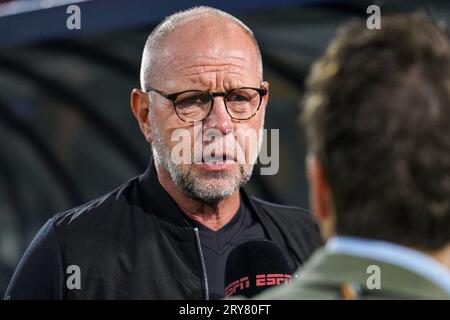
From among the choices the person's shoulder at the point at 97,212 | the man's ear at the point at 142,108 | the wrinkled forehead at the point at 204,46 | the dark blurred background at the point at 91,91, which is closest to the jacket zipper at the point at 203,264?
the person's shoulder at the point at 97,212

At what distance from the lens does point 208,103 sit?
2459 mm

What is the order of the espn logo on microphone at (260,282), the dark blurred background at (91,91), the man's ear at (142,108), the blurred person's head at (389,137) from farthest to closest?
the dark blurred background at (91,91) → the man's ear at (142,108) → the espn logo on microphone at (260,282) → the blurred person's head at (389,137)

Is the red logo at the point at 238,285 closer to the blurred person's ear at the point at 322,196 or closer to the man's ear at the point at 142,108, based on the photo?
the man's ear at the point at 142,108

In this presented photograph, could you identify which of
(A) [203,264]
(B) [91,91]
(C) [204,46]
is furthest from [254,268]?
(B) [91,91]

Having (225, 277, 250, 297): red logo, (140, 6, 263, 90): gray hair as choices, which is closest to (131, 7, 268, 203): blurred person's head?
(140, 6, 263, 90): gray hair

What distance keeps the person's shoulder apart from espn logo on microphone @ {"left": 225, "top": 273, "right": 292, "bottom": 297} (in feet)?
1.31

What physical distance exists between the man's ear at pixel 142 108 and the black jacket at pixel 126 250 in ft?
0.48

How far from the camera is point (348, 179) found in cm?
123

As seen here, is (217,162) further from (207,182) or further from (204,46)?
(204,46)

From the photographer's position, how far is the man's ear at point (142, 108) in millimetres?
2625

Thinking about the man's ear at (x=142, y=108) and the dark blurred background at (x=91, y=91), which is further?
the dark blurred background at (x=91, y=91)

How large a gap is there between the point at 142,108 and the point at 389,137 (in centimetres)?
153
